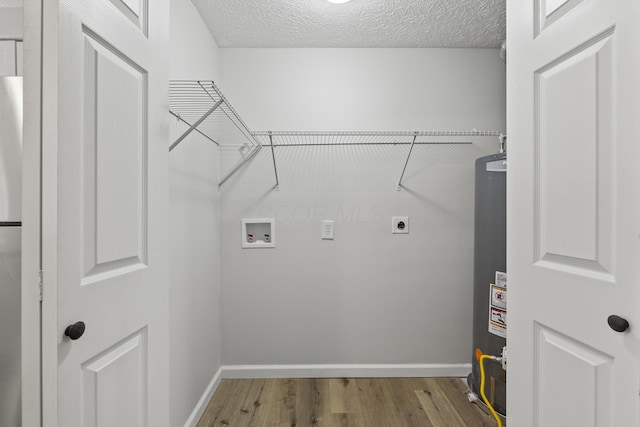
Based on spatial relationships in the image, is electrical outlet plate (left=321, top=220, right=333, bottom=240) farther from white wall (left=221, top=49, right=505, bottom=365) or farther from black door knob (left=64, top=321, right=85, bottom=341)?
black door knob (left=64, top=321, right=85, bottom=341)

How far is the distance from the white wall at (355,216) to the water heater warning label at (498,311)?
47cm

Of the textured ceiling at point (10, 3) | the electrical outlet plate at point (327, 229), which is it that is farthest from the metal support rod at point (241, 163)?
the textured ceiling at point (10, 3)

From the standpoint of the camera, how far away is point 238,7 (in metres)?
1.85

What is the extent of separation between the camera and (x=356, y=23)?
203 centimetres

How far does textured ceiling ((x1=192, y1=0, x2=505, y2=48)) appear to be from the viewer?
1.85 meters

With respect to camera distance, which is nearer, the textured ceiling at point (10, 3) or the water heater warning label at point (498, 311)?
the textured ceiling at point (10, 3)

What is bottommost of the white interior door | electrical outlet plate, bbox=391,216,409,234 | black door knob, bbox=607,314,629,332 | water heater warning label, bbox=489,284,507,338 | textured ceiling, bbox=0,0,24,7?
water heater warning label, bbox=489,284,507,338

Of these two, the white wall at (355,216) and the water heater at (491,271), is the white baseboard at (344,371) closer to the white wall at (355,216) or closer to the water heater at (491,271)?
the white wall at (355,216)

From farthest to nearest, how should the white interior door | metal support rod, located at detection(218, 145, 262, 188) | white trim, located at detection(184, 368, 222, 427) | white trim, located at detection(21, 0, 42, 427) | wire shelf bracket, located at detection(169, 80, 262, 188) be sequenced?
metal support rod, located at detection(218, 145, 262, 188) → white trim, located at detection(184, 368, 222, 427) → wire shelf bracket, located at detection(169, 80, 262, 188) → the white interior door → white trim, located at detection(21, 0, 42, 427)

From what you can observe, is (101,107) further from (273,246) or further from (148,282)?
(273,246)

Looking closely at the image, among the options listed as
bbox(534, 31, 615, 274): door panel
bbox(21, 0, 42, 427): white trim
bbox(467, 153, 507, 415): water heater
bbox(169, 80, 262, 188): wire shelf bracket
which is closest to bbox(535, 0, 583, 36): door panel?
bbox(534, 31, 615, 274): door panel

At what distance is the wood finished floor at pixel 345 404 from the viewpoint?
6.00ft

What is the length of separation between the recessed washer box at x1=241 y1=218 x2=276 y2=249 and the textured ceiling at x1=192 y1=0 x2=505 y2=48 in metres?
1.20

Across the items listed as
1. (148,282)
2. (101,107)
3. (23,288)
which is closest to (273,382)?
(148,282)
